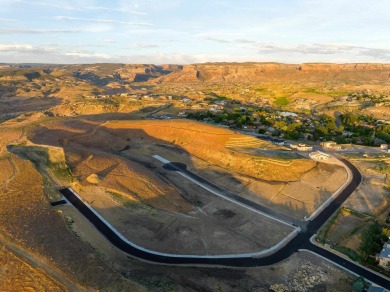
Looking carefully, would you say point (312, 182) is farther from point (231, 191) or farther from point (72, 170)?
point (72, 170)

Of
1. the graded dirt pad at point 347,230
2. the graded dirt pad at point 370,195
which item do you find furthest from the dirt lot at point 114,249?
the graded dirt pad at point 370,195

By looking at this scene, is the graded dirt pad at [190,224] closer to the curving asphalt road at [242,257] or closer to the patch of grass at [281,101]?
the curving asphalt road at [242,257]

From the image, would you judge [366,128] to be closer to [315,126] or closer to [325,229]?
[315,126]

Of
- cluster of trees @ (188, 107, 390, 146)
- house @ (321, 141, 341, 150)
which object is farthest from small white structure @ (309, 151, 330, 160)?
cluster of trees @ (188, 107, 390, 146)

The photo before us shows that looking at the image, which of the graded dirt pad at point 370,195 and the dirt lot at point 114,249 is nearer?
the dirt lot at point 114,249

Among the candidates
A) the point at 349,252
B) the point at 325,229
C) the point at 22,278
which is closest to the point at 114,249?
the point at 22,278

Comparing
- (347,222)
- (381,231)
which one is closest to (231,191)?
(347,222)

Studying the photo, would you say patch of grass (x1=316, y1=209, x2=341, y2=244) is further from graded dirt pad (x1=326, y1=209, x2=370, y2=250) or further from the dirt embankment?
the dirt embankment
